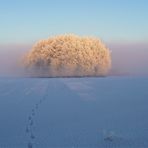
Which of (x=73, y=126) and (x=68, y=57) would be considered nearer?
(x=73, y=126)

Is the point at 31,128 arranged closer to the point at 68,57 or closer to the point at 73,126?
the point at 73,126

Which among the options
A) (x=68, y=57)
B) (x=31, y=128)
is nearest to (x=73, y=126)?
(x=31, y=128)

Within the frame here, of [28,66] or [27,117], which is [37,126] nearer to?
[27,117]

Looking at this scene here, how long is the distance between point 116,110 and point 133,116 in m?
1.77

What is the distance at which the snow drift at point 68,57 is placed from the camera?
49.8 metres

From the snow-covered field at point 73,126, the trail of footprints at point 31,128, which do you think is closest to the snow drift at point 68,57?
the snow-covered field at point 73,126

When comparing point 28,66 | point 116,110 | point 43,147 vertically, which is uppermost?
point 43,147

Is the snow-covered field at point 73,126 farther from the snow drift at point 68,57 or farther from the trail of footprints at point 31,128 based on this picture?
the snow drift at point 68,57

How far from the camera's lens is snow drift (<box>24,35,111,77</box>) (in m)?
49.8

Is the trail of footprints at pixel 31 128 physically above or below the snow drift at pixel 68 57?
above

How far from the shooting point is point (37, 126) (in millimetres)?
10594

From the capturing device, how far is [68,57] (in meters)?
50.2

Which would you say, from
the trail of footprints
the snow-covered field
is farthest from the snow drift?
the trail of footprints

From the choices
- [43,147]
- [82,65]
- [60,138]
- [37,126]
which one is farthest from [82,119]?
[82,65]
